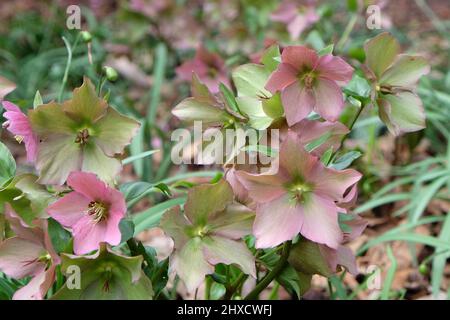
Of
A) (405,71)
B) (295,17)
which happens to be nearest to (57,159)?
(405,71)

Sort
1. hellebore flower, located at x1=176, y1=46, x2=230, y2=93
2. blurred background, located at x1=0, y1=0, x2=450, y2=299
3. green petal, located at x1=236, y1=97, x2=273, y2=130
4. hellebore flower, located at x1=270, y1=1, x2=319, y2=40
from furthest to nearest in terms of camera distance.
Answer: hellebore flower, located at x1=270, y1=1, x2=319, y2=40 < hellebore flower, located at x1=176, y1=46, x2=230, y2=93 < blurred background, located at x1=0, y1=0, x2=450, y2=299 < green petal, located at x1=236, y1=97, x2=273, y2=130

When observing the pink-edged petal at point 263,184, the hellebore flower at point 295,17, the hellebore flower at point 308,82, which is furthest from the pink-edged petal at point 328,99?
the hellebore flower at point 295,17

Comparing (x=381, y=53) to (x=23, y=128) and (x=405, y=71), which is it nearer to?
(x=405, y=71)

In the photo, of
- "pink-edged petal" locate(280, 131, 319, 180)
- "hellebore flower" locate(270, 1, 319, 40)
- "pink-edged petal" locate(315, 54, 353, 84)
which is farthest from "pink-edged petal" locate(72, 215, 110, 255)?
"hellebore flower" locate(270, 1, 319, 40)

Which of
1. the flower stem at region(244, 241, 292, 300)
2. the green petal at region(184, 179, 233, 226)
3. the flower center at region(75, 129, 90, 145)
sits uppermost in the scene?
the flower center at region(75, 129, 90, 145)

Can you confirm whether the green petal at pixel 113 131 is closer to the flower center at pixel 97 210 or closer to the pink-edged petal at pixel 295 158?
the flower center at pixel 97 210

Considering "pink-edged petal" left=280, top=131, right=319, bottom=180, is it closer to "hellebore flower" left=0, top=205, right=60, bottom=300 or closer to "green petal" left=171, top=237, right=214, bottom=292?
"green petal" left=171, top=237, right=214, bottom=292

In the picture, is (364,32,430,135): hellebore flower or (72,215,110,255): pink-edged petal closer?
(72,215,110,255): pink-edged petal
